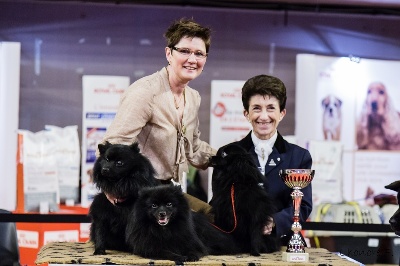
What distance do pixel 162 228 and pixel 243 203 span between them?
396mm

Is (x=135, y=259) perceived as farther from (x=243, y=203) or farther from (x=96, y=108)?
(x=96, y=108)

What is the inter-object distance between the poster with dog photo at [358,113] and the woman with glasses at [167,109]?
266 centimetres

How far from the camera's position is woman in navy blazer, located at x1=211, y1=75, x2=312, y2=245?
3293mm

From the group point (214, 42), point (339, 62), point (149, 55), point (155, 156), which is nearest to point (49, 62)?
point (149, 55)

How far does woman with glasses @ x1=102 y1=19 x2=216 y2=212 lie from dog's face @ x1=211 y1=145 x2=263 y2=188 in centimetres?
26

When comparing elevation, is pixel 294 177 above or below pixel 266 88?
below

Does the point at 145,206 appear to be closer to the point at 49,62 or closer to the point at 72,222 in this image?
the point at 72,222

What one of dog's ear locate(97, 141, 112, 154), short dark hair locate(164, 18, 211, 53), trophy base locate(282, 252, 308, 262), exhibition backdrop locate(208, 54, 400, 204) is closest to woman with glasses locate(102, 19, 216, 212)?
short dark hair locate(164, 18, 211, 53)

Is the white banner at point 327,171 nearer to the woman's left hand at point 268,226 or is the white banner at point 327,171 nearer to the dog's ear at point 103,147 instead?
the woman's left hand at point 268,226

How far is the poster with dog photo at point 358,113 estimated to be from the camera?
587 centimetres

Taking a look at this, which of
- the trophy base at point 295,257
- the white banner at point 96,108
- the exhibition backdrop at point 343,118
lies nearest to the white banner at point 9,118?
the white banner at point 96,108

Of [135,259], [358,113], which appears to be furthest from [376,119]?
[135,259]

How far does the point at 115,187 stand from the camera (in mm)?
2867

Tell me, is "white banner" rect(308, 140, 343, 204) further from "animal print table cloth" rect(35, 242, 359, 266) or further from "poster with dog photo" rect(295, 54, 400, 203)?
"animal print table cloth" rect(35, 242, 359, 266)
